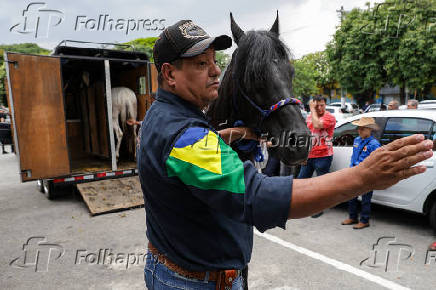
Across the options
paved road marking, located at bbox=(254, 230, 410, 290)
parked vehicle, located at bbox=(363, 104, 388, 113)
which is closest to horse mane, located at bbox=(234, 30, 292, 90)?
paved road marking, located at bbox=(254, 230, 410, 290)

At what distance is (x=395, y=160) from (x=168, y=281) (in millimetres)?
1048

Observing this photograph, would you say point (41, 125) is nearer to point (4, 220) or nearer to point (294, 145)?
point (4, 220)

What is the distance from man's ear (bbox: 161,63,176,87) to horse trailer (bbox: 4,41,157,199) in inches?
157

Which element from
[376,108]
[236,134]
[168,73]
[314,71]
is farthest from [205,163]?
[314,71]

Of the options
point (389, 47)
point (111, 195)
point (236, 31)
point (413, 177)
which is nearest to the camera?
point (236, 31)

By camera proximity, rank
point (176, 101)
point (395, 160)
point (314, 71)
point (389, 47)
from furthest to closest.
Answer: point (314, 71) → point (389, 47) → point (176, 101) → point (395, 160)

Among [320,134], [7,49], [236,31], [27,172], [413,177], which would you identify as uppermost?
[7,49]

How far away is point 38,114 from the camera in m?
6.05

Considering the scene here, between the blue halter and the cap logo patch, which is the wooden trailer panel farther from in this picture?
the cap logo patch

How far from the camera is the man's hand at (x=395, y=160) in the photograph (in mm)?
808

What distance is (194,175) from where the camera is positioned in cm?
96
